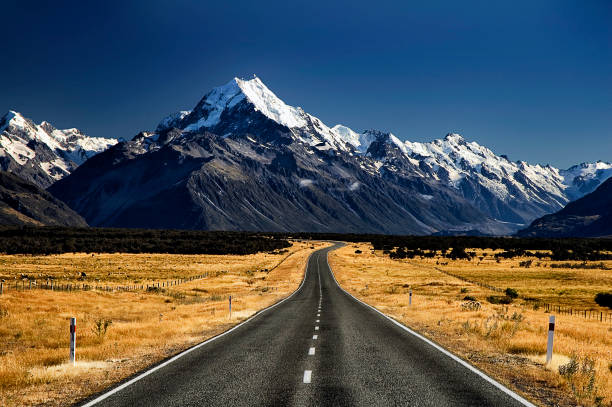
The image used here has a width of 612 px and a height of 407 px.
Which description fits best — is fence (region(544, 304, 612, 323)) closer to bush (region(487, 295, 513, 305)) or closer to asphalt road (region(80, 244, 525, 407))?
bush (region(487, 295, 513, 305))

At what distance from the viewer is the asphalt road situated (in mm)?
10656

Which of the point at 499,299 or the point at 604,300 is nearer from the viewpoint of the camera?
the point at 499,299

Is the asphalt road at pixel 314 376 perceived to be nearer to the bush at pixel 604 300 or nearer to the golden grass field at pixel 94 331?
the golden grass field at pixel 94 331

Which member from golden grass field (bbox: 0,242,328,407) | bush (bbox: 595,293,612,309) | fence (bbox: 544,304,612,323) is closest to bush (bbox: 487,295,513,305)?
fence (bbox: 544,304,612,323)

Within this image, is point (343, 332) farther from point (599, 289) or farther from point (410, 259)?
point (410, 259)

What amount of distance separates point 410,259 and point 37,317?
3553 inches

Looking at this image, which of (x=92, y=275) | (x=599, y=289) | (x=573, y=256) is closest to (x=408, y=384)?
(x=599, y=289)

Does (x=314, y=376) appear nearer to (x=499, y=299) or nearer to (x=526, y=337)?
(x=526, y=337)

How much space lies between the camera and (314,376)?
12828mm

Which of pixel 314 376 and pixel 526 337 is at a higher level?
pixel 314 376

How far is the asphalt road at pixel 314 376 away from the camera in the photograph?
1066 cm

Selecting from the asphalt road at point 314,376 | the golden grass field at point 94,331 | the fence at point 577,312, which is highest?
the asphalt road at point 314,376

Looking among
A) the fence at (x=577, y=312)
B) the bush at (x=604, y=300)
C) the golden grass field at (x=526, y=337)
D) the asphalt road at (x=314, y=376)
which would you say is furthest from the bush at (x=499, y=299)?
the asphalt road at (x=314, y=376)

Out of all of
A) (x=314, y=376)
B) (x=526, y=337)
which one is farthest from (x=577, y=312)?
(x=314, y=376)
